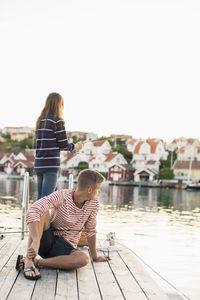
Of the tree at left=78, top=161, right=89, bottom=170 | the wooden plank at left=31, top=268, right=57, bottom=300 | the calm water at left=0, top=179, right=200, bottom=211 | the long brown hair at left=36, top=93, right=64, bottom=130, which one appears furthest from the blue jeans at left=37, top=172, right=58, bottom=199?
the tree at left=78, top=161, right=89, bottom=170

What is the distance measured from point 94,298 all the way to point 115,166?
75268mm

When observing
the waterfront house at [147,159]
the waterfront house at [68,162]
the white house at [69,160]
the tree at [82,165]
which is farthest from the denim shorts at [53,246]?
the white house at [69,160]

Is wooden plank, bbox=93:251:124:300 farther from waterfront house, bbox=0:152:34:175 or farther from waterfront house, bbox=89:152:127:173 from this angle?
waterfront house, bbox=0:152:34:175

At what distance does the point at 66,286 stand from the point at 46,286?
0.19 m

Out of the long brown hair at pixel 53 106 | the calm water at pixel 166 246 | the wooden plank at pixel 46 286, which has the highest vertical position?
the long brown hair at pixel 53 106

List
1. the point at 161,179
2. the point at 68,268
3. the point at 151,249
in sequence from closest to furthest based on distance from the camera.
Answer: the point at 68,268 < the point at 151,249 < the point at 161,179

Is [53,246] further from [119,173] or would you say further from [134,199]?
[119,173]

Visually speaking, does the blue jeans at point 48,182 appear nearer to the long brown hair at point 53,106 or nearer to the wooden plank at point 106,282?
the long brown hair at point 53,106

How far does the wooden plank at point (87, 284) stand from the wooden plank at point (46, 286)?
0.24 m

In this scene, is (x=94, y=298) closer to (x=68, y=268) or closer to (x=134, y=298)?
(x=134, y=298)

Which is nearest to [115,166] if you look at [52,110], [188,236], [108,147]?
[108,147]

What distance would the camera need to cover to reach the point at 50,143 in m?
5.28

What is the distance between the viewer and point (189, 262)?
389 inches

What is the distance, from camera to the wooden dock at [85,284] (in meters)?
3.40
